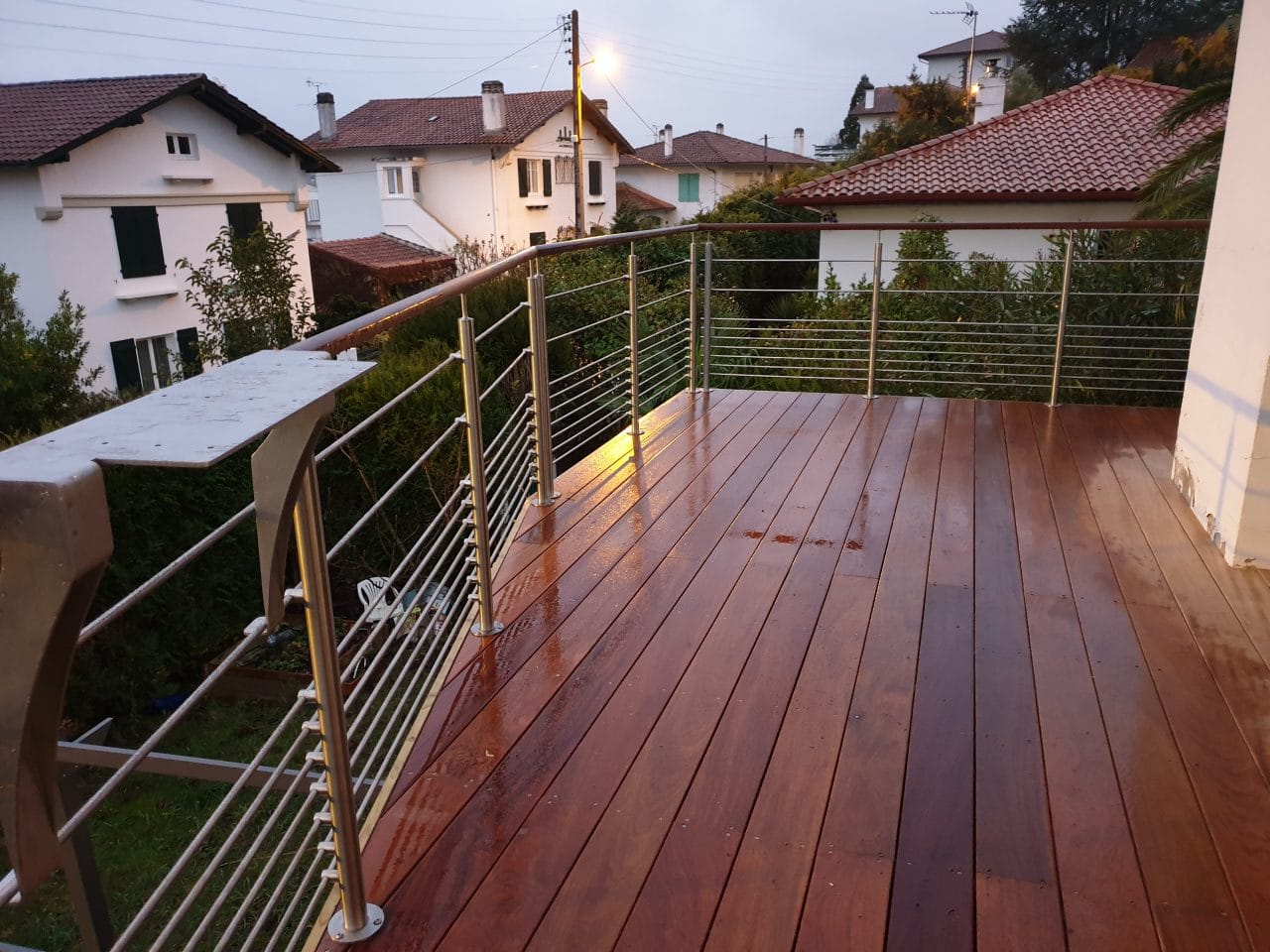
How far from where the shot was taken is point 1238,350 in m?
3.09

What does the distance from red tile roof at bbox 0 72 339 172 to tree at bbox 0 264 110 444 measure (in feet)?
17.5

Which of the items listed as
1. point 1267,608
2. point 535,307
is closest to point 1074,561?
point 1267,608

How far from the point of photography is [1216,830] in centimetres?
181

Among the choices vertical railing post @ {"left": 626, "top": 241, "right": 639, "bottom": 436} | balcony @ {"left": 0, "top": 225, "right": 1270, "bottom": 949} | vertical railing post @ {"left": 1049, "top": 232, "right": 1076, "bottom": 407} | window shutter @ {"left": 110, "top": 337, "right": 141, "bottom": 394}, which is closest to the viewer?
balcony @ {"left": 0, "top": 225, "right": 1270, "bottom": 949}

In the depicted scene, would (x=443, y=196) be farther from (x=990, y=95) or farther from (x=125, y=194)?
(x=990, y=95)

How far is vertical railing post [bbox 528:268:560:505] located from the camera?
3.12 metres

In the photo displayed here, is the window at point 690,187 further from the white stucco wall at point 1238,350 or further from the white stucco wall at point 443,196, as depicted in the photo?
the white stucco wall at point 1238,350

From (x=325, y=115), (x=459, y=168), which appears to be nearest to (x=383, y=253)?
(x=459, y=168)

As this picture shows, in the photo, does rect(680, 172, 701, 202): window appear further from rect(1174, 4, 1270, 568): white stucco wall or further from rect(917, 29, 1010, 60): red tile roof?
rect(1174, 4, 1270, 568): white stucco wall

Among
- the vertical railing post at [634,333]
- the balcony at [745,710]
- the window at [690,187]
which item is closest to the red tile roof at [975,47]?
the window at [690,187]

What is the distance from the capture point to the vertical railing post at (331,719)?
1.37 meters

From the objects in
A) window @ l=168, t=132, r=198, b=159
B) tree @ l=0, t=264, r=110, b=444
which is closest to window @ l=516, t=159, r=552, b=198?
window @ l=168, t=132, r=198, b=159

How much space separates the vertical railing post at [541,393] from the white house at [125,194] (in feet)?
37.5

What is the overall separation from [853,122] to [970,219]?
41.1m
